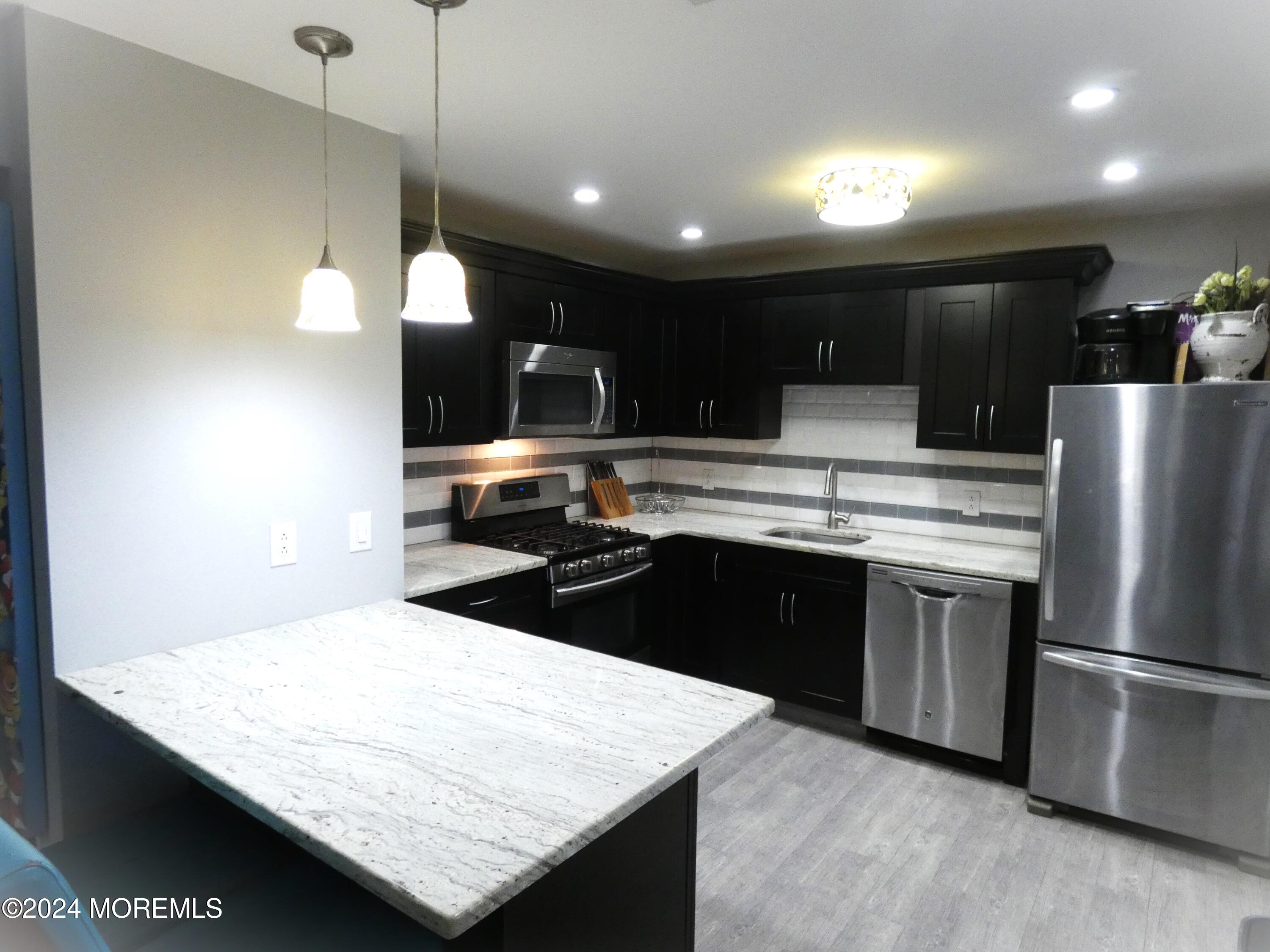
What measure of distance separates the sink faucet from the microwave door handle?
1.27 metres

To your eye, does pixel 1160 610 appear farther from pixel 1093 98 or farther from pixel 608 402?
pixel 608 402

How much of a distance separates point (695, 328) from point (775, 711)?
2.12 meters

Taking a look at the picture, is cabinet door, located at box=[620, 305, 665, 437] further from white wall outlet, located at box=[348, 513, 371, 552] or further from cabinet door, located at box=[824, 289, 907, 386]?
white wall outlet, located at box=[348, 513, 371, 552]

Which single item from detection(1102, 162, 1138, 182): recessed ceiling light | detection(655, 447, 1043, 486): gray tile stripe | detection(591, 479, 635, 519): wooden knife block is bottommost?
detection(591, 479, 635, 519): wooden knife block

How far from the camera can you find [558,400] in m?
3.73

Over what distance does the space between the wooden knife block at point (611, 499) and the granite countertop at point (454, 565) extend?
1.00m

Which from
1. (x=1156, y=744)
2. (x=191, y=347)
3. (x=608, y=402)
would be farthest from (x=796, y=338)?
(x=191, y=347)

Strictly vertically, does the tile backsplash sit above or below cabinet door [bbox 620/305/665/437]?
below

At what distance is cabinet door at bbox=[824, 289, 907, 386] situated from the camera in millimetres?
3693

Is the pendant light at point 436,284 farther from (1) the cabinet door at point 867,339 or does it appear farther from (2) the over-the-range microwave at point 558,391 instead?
(1) the cabinet door at point 867,339

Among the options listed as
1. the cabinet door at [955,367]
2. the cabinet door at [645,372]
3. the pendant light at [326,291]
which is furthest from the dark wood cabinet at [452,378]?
the cabinet door at [955,367]

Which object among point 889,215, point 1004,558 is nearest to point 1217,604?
point 1004,558

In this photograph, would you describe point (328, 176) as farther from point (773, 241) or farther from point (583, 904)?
point (773, 241)

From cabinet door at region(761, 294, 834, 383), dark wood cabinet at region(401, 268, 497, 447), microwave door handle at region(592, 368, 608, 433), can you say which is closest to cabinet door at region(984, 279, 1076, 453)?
cabinet door at region(761, 294, 834, 383)
